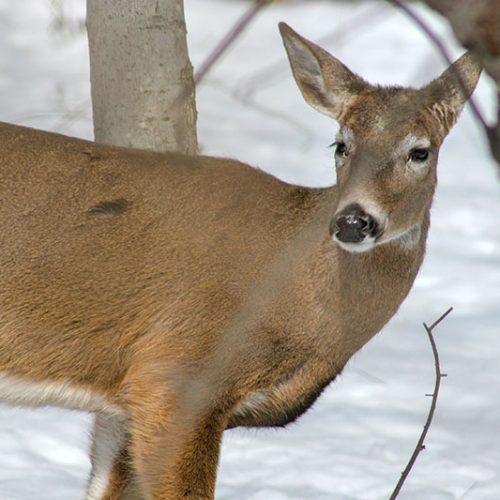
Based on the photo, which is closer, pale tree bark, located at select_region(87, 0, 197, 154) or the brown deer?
the brown deer

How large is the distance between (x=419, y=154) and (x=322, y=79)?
1.78 ft

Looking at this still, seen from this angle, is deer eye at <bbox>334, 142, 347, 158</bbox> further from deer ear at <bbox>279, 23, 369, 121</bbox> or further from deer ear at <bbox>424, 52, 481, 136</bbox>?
deer ear at <bbox>424, 52, 481, 136</bbox>

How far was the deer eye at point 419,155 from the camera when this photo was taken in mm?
4340

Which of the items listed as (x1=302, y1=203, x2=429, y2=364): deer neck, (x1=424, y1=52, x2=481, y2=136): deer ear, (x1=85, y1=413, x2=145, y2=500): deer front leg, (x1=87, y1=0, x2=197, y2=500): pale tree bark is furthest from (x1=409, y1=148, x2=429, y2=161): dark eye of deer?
(x1=85, y1=413, x2=145, y2=500): deer front leg

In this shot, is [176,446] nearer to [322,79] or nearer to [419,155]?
[419,155]

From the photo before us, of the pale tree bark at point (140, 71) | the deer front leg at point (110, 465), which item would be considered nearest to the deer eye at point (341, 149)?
the pale tree bark at point (140, 71)

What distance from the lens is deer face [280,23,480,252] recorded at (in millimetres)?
4121

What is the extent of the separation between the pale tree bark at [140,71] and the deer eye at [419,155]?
42.4 inches

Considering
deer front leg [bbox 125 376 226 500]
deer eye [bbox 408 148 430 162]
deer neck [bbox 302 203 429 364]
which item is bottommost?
deer front leg [bbox 125 376 226 500]

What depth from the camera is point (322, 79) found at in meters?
4.68

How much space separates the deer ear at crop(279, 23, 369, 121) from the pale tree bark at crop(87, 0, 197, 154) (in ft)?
1.91

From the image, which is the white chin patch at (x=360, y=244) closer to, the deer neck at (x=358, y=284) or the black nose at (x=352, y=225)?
the black nose at (x=352, y=225)

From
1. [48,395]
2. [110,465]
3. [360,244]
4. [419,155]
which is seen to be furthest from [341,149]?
[110,465]

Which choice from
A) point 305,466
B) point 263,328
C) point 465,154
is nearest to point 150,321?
point 263,328
